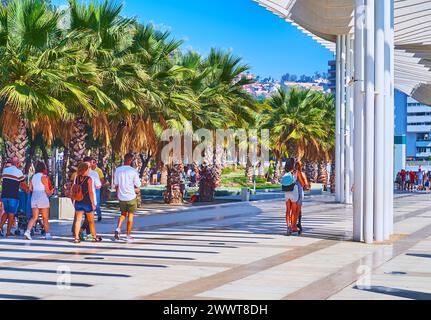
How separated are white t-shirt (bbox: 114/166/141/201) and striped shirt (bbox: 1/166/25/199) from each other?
2.29 meters

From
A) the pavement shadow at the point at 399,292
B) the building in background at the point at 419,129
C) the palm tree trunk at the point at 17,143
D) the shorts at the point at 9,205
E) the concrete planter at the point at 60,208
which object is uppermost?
the building in background at the point at 419,129

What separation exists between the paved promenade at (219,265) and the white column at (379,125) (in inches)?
23.1

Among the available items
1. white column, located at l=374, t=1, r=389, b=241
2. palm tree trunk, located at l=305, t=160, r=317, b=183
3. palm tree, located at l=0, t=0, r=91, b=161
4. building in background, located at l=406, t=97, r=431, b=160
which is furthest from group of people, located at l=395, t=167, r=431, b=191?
building in background, located at l=406, t=97, r=431, b=160

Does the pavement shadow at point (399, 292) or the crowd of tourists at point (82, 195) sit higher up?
the crowd of tourists at point (82, 195)

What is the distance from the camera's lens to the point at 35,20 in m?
18.9

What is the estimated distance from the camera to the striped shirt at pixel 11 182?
16016 millimetres

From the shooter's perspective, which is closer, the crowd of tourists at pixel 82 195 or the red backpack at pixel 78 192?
the red backpack at pixel 78 192

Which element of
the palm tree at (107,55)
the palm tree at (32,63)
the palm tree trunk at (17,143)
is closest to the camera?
the palm tree at (32,63)

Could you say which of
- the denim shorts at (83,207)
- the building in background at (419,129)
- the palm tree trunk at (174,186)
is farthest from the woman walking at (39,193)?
the building in background at (419,129)

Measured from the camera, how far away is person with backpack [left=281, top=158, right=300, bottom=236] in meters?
16.5

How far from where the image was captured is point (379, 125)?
15.5 meters

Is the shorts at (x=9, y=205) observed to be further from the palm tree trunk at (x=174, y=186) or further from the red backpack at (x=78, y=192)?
the palm tree trunk at (x=174, y=186)

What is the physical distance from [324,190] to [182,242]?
108 feet

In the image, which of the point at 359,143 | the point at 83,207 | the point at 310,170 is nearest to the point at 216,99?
the point at 359,143
